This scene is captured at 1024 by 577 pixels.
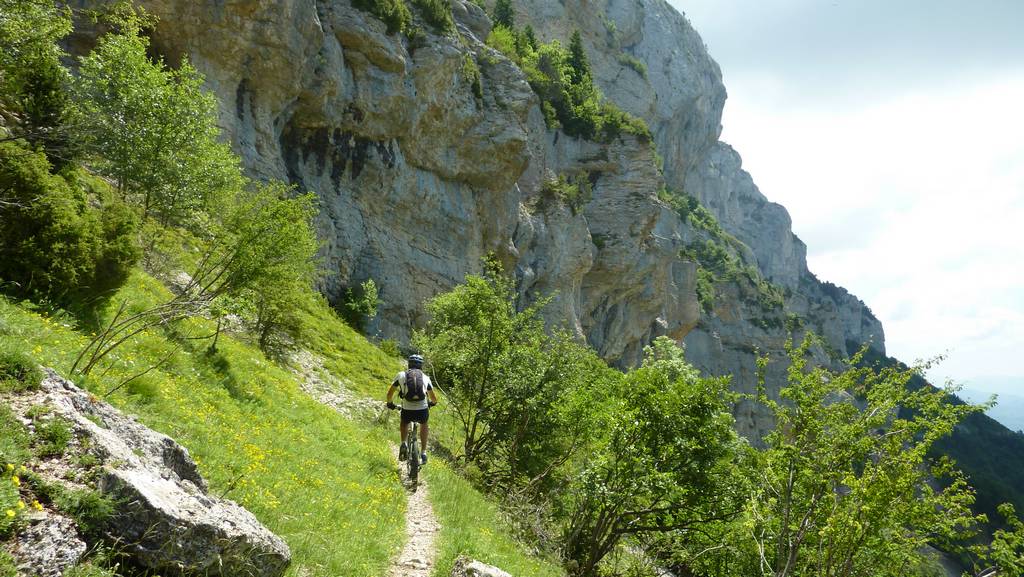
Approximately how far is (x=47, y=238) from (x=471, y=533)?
27.8 feet

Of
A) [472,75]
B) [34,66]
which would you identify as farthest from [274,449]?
[472,75]

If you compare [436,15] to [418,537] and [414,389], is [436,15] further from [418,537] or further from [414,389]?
[418,537]

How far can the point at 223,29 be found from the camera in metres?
24.8

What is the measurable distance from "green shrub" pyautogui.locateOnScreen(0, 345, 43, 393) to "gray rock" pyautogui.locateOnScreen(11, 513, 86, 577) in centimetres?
165

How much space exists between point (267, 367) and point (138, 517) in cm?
1107

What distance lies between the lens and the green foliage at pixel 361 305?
29.1 m

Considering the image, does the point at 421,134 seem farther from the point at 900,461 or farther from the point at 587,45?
the point at 587,45

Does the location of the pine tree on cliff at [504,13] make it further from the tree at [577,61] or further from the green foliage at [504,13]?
the tree at [577,61]

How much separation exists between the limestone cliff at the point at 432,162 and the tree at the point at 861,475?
8702 mm

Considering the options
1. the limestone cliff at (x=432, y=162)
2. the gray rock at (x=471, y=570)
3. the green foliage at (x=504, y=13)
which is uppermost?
the green foliage at (x=504, y=13)

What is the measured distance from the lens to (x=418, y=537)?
788 cm

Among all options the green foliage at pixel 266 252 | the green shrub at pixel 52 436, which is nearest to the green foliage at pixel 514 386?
the green foliage at pixel 266 252

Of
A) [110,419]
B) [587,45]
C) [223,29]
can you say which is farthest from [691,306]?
[110,419]

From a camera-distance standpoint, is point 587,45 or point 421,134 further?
point 587,45
